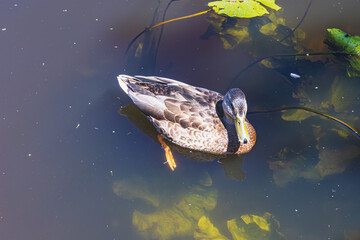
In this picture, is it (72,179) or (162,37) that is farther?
(162,37)

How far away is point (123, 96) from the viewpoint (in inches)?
218

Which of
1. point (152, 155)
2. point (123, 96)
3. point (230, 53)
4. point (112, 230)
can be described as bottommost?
point (112, 230)

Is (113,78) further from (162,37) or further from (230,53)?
(230,53)

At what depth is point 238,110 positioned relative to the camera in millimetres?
4555

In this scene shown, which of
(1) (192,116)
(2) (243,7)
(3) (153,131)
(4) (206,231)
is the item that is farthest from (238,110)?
(2) (243,7)

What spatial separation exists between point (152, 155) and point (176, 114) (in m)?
0.67

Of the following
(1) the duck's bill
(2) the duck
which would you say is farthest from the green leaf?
(1) the duck's bill

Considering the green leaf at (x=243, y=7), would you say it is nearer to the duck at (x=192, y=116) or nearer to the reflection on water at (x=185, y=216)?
the duck at (x=192, y=116)

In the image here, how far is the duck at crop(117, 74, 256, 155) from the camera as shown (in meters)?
4.87

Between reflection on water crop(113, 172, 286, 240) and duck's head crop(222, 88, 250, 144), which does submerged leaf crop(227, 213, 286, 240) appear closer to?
reflection on water crop(113, 172, 286, 240)

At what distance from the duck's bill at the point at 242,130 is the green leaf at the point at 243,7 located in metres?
2.13

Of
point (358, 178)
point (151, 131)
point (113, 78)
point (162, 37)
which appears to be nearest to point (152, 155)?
point (151, 131)

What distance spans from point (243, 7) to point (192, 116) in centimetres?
222

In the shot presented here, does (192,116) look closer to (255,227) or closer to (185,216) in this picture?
(185,216)
